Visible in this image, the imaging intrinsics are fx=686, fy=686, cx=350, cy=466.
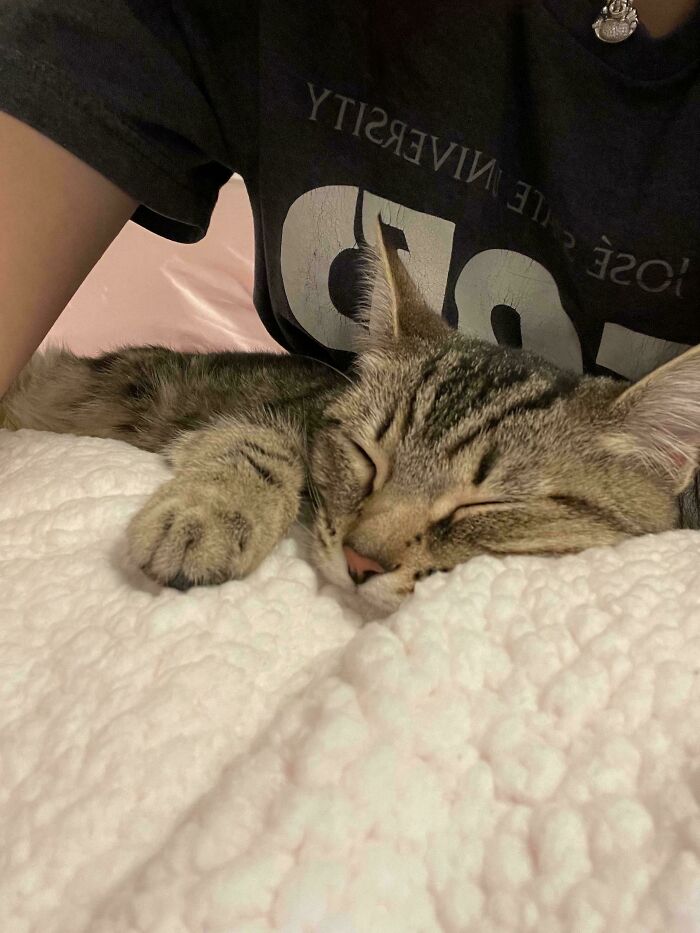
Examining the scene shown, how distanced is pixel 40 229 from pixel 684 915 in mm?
919

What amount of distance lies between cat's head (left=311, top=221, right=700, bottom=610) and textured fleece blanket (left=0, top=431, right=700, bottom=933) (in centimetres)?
10

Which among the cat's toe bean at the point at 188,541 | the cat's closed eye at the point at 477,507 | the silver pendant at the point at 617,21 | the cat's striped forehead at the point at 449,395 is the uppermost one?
the silver pendant at the point at 617,21

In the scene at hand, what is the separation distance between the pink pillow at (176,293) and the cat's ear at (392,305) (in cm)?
93

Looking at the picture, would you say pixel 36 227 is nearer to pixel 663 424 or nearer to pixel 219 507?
pixel 219 507

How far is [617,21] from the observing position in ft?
2.58

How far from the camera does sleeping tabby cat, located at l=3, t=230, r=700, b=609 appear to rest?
25.6 inches

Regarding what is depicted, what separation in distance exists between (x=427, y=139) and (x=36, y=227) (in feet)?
1.72

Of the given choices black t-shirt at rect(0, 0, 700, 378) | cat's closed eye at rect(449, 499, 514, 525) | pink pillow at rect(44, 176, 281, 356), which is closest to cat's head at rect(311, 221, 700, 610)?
cat's closed eye at rect(449, 499, 514, 525)

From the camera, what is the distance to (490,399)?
0.76 meters

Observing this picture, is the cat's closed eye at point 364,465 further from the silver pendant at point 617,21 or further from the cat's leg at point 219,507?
the silver pendant at point 617,21

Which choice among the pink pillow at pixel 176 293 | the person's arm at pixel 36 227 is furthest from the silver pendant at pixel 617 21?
the pink pillow at pixel 176 293

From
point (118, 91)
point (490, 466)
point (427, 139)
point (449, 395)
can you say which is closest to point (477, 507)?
point (490, 466)

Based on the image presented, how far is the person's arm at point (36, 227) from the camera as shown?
831 mm

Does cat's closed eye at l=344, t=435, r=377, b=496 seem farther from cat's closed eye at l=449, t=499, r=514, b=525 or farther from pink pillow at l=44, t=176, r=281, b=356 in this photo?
pink pillow at l=44, t=176, r=281, b=356
